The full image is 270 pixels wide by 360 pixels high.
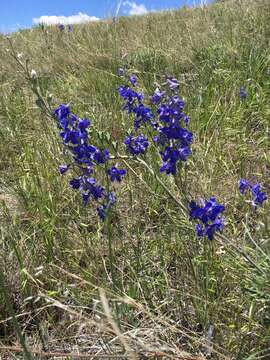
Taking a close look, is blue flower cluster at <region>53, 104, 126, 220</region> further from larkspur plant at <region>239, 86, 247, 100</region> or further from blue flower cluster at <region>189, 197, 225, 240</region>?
larkspur plant at <region>239, 86, 247, 100</region>

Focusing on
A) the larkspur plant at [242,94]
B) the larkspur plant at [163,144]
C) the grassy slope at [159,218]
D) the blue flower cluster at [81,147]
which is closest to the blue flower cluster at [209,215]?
the larkspur plant at [163,144]

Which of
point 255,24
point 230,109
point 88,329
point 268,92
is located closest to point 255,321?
point 88,329

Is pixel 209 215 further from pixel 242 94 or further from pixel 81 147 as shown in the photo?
pixel 242 94

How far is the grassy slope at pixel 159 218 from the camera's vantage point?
1.59m

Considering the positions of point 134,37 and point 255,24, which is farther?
point 134,37

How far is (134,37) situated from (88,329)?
169 inches

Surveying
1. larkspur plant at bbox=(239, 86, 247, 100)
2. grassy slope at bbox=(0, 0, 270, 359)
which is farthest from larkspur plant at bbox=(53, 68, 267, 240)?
larkspur plant at bbox=(239, 86, 247, 100)

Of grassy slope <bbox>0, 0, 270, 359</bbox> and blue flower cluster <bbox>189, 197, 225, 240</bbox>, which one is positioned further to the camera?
grassy slope <bbox>0, 0, 270, 359</bbox>

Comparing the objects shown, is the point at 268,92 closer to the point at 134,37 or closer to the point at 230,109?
the point at 230,109

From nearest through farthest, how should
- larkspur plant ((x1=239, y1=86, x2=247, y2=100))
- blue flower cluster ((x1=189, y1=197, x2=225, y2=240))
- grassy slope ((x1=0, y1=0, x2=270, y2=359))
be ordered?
blue flower cluster ((x1=189, y1=197, x2=225, y2=240)) < grassy slope ((x1=0, y1=0, x2=270, y2=359)) < larkspur plant ((x1=239, y1=86, x2=247, y2=100))

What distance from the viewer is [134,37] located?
5375mm

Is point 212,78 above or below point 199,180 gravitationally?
above

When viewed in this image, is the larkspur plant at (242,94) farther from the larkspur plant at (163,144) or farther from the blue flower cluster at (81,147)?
the blue flower cluster at (81,147)

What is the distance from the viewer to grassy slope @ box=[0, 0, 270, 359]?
1589 millimetres
